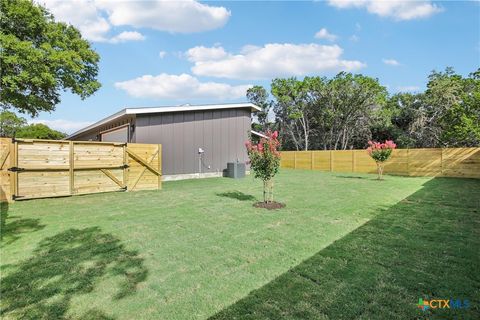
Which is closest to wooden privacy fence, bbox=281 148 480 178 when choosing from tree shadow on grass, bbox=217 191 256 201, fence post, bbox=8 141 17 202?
tree shadow on grass, bbox=217 191 256 201

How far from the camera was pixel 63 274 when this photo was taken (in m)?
3.01

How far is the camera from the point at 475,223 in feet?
16.5

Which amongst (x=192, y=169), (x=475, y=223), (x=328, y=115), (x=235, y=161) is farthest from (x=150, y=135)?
(x=328, y=115)

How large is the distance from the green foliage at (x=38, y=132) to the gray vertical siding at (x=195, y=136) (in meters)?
34.4

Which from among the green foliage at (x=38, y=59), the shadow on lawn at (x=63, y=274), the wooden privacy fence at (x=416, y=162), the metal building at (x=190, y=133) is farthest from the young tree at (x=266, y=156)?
the wooden privacy fence at (x=416, y=162)

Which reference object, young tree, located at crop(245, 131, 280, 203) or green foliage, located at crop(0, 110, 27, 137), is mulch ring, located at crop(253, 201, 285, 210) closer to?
young tree, located at crop(245, 131, 280, 203)

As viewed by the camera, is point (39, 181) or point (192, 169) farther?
point (192, 169)

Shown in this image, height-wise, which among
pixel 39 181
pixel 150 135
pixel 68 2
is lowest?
pixel 39 181

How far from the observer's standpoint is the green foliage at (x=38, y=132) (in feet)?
123

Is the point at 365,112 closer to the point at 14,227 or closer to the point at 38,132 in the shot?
the point at 14,227

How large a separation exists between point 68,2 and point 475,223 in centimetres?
1619

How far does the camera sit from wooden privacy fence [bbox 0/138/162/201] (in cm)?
734

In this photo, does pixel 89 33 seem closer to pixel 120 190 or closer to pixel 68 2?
pixel 68 2

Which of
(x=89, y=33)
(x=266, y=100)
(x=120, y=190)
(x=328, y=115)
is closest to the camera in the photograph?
(x=120, y=190)
